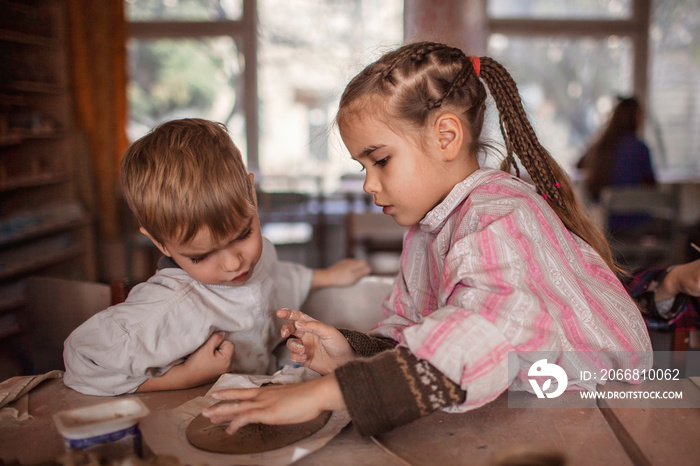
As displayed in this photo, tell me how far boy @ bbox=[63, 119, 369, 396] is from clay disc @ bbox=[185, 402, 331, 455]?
20cm

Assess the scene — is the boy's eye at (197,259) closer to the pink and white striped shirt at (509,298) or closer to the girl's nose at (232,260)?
the girl's nose at (232,260)

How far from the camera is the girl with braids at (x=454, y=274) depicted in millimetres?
703

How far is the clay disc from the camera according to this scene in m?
0.73

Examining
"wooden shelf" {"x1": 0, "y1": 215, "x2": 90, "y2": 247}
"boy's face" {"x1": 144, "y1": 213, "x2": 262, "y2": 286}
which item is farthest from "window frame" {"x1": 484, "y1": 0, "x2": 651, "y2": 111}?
"boy's face" {"x1": 144, "y1": 213, "x2": 262, "y2": 286}

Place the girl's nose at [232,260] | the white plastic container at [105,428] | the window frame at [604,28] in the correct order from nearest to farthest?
1. the white plastic container at [105,428]
2. the girl's nose at [232,260]
3. the window frame at [604,28]

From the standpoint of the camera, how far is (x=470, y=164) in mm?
1039

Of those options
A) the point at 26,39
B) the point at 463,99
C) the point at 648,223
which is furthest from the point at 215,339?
the point at 648,223

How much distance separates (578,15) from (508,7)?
61 centimetres

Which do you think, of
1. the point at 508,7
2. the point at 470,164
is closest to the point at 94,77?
the point at 508,7

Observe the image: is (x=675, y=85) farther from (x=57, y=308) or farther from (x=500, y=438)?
(x=57, y=308)

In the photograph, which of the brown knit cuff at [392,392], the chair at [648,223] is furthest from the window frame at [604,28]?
the brown knit cuff at [392,392]

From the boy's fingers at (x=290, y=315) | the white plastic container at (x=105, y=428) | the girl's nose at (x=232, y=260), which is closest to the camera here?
the white plastic container at (x=105, y=428)

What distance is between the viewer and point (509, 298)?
0.72 m

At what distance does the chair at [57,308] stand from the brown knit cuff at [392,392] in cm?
63
